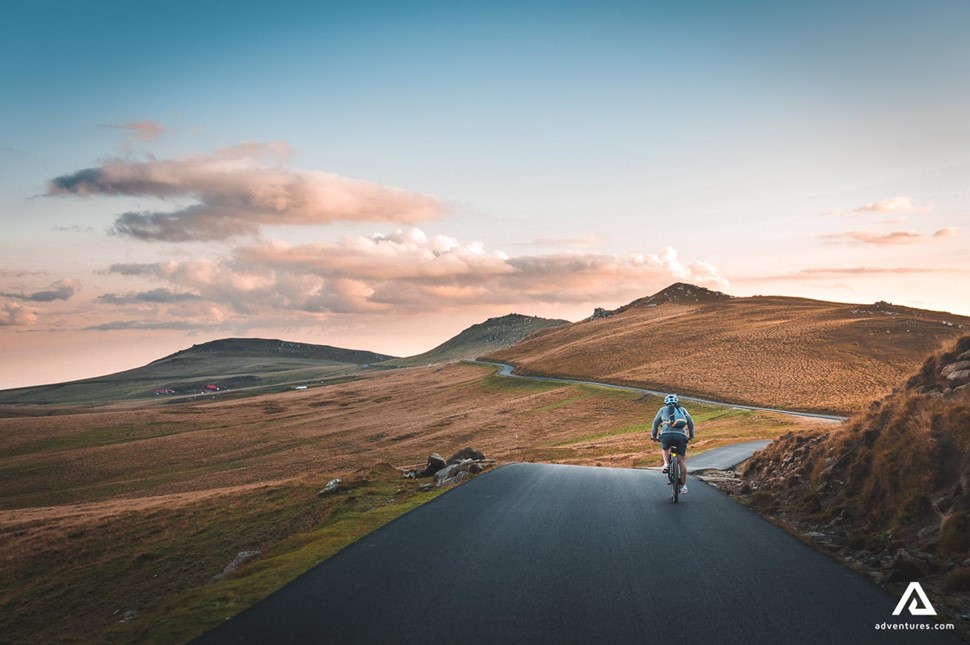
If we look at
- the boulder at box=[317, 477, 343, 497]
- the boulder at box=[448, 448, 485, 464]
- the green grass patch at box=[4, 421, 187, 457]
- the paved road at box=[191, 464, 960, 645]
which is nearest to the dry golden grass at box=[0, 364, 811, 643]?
the green grass patch at box=[4, 421, 187, 457]

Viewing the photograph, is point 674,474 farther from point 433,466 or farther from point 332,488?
point 332,488

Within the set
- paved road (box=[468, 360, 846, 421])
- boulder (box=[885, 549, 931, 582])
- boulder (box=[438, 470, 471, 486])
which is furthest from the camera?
paved road (box=[468, 360, 846, 421])

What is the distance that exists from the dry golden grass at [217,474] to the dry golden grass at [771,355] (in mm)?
11063

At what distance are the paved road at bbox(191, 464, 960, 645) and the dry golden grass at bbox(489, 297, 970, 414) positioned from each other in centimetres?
5521

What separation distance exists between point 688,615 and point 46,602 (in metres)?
28.3

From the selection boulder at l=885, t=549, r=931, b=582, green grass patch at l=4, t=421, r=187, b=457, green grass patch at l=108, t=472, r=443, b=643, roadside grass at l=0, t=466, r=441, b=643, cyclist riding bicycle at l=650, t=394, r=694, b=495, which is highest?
cyclist riding bicycle at l=650, t=394, r=694, b=495

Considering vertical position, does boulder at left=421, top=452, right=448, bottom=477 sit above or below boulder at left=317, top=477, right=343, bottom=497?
above

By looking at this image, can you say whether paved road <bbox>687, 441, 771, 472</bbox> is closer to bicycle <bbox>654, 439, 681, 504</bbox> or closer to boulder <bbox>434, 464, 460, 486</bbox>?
bicycle <bbox>654, 439, 681, 504</bbox>

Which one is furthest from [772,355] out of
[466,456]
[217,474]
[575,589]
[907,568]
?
[575,589]

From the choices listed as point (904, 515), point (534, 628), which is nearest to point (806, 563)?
point (904, 515)

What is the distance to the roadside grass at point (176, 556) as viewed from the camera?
10203 mm

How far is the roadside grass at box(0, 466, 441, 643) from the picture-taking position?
10.2 meters

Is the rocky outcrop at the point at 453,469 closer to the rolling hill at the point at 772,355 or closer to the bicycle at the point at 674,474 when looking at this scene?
the bicycle at the point at 674,474

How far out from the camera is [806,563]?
423 inches
